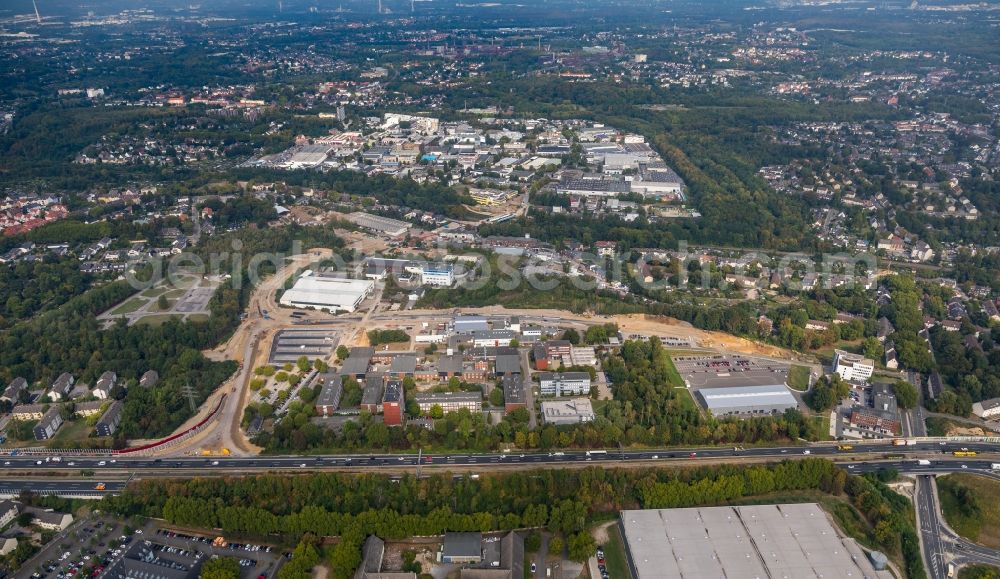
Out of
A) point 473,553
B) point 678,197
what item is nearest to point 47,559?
point 473,553

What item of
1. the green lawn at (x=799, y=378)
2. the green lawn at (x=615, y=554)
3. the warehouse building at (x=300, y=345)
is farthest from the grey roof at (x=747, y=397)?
the warehouse building at (x=300, y=345)

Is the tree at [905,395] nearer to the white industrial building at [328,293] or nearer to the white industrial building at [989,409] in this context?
the white industrial building at [989,409]

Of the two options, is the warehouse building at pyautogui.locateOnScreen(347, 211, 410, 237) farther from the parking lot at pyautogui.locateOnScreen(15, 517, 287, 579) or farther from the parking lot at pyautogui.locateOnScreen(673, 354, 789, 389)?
the parking lot at pyautogui.locateOnScreen(15, 517, 287, 579)

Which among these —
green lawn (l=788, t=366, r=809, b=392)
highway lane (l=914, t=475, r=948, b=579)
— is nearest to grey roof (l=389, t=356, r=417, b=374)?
green lawn (l=788, t=366, r=809, b=392)

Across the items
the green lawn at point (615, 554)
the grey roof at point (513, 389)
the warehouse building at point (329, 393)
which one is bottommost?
the green lawn at point (615, 554)

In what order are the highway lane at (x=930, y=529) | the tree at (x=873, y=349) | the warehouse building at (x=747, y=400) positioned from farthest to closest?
the tree at (x=873, y=349) < the warehouse building at (x=747, y=400) < the highway lane at (x=930, y=529)

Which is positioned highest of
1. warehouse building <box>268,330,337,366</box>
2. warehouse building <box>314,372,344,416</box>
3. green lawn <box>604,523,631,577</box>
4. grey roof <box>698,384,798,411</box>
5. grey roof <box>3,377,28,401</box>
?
grey roof <box>698,384,798,411</box>

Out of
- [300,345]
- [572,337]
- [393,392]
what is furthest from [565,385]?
[300,345]
